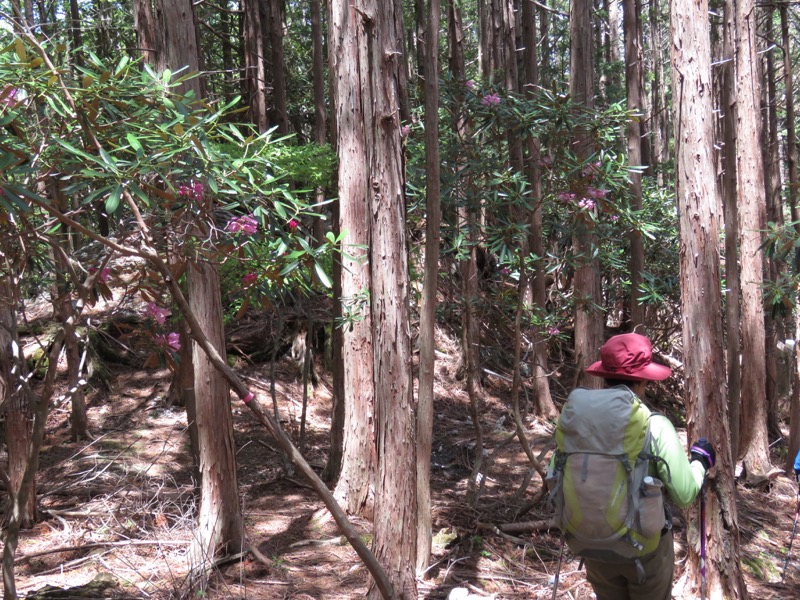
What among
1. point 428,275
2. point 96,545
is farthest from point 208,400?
point 428,275

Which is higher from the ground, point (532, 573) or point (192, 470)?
point (192, 470)

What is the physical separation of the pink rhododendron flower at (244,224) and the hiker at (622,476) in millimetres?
1918

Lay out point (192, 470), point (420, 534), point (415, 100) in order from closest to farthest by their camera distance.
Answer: point (420, 534) < point (192, 470) < point (415, 100)

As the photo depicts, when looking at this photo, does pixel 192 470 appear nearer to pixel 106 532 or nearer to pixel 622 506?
pixel 106 532

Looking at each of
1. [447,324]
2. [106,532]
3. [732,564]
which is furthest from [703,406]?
[447,324]

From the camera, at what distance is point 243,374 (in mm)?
11844

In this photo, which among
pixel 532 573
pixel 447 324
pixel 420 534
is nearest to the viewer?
pixel 420 534

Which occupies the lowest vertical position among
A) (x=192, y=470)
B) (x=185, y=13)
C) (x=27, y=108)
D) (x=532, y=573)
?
(x=532, y=573)

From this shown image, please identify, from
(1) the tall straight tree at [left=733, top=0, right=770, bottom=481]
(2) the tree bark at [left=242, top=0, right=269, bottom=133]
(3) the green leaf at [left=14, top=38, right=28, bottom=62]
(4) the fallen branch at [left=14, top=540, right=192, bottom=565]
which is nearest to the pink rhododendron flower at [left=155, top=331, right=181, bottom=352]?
(3) the green leaf at [left=14, top=38, right=28, bottom=62]

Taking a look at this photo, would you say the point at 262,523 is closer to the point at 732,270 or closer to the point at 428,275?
the point at 428,275

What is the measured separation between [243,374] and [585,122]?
703cm

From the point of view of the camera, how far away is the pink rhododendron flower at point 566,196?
7.42 meters

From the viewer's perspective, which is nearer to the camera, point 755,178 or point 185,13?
point 185,13

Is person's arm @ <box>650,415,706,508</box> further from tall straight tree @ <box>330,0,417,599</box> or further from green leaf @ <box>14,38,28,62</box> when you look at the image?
green leaf @ <box>14,38,28,62</box>
